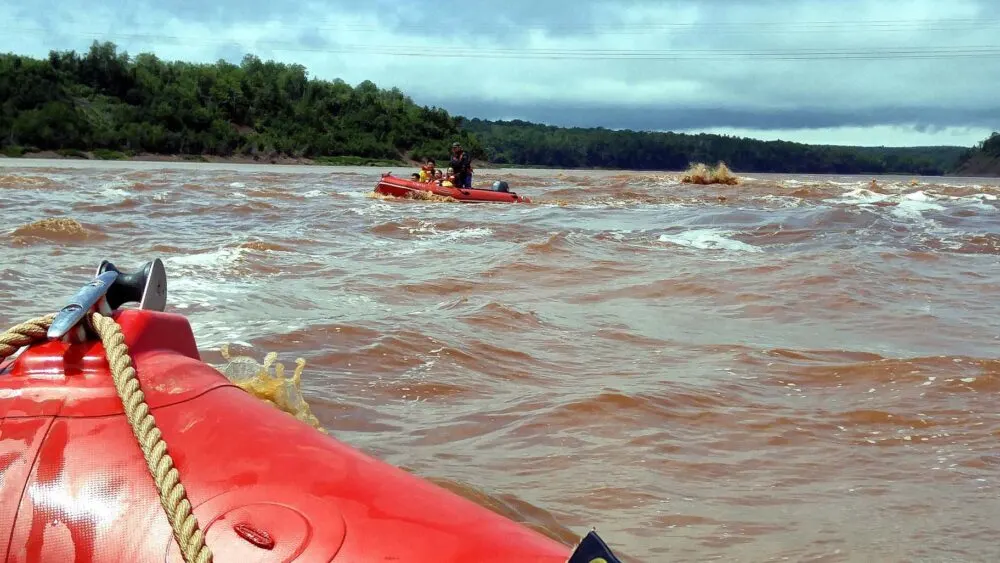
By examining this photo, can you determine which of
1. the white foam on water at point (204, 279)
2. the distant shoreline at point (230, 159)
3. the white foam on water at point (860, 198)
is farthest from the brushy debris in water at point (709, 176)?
the distant shoreline at point (230, 159)

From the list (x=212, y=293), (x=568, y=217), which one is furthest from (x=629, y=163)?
(x=212, y=293)

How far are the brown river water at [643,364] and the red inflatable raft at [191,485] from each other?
4.30 feet

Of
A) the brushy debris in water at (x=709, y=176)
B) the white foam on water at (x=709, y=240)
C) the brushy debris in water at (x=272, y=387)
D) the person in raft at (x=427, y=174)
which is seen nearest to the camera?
the brushy debris in water at (x=272, y=387)

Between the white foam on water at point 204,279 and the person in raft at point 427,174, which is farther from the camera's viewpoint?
the person in raft at point 427,174

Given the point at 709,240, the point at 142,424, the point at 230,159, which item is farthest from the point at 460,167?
the point at 230,159

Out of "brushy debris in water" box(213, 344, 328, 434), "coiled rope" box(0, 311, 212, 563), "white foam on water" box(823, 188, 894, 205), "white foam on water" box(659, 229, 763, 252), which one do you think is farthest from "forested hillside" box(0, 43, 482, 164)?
"coiled rope" box(0, 311, 212, 563)

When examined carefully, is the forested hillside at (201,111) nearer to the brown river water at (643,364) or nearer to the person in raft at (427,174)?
the person in raft at (427,174)

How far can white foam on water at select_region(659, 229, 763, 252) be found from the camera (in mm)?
10617

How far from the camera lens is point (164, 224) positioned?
11547 mm

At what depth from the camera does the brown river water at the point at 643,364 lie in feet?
9.64

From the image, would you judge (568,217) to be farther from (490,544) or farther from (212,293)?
(490,544)

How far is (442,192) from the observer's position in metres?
18.6

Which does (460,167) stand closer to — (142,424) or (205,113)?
(142,424)

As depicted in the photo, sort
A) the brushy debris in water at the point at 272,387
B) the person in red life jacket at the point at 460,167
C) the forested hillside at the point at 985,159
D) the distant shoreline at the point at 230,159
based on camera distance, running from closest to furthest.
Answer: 1. the brushy debris in water at the point at 272,387
2. the person in red life jacket at the point at 460,167
3. the distant shoreline at the point at 230,159
4. the forested hillside at the point at 985,159
